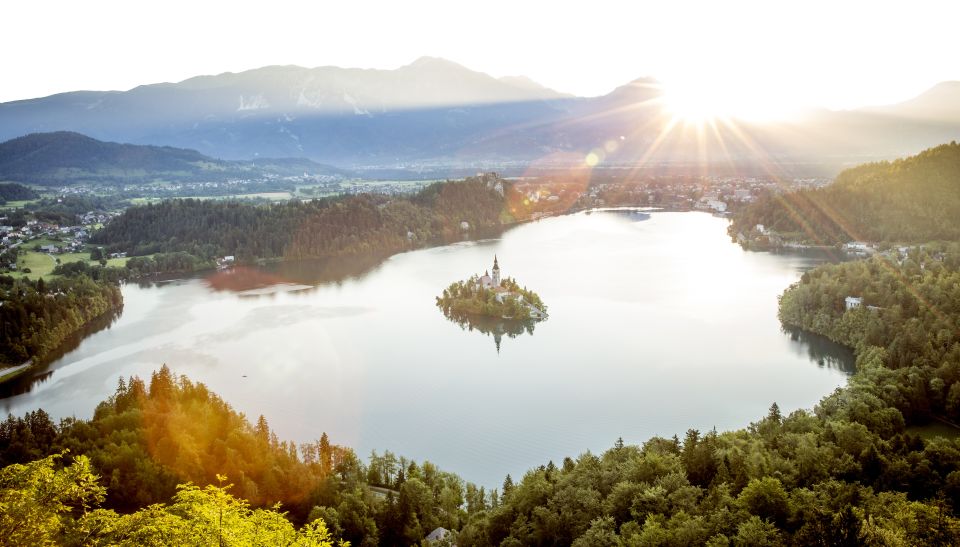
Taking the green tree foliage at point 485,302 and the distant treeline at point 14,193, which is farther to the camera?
the distant treeline at point 14,193

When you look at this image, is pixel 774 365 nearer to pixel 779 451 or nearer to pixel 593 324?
pixel 593 324

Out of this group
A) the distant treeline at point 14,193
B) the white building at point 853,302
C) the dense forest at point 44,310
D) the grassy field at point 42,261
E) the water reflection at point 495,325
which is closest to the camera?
the white building at point 853,302

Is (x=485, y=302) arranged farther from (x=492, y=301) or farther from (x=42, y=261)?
(x=42, y=261)

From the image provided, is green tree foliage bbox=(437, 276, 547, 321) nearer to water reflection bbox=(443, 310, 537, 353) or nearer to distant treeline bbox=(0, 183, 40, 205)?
water reflection bbox=(443, 310, 537, 353)

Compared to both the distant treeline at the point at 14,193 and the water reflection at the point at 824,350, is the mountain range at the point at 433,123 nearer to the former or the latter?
the distant treeline at the point at 14,193

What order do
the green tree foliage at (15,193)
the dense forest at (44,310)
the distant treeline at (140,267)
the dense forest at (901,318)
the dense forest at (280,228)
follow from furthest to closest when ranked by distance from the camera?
1. the green tree foliage at (15,193)
2. the dense forest at (280,228)
3. the distant treeline at (140,267)
4. the dense forest at (44,310)
5. the dense forest at (901,318)

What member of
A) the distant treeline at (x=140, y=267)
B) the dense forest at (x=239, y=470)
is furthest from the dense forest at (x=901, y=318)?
the distant treeline at (x=140, y=267)

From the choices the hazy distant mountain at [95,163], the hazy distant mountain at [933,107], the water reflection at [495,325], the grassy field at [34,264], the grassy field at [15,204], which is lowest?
the water reflection at [495,325]
